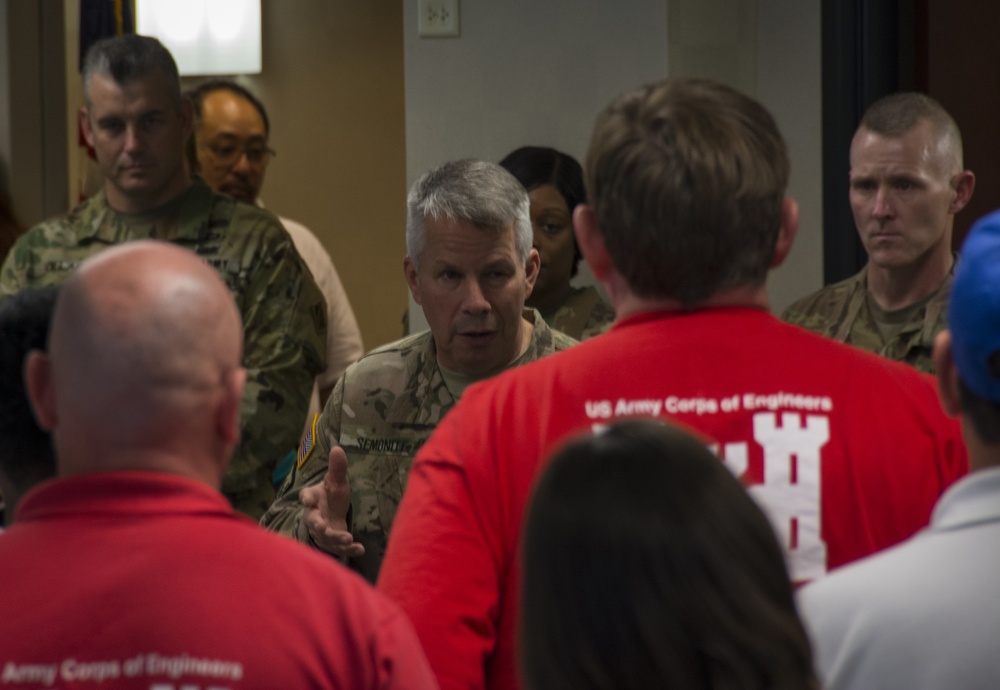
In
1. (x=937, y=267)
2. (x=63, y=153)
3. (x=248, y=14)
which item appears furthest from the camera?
(x=248, y=14)

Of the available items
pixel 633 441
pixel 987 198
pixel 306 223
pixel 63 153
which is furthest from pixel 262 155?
pixel 633 441

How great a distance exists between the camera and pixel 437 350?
8.51 ft

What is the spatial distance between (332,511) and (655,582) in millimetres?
1368

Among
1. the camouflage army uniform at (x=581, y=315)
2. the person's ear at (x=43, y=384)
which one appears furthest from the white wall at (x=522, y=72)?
the person's ear at (x=43, y=384)

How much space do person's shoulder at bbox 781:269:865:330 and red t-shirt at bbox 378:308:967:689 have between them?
6.46 ft

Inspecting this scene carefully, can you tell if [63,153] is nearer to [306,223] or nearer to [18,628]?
[306,223]

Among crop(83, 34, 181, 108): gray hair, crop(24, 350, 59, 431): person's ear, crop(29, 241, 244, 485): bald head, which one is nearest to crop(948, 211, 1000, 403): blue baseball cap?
crop(29, 241, 244, 485): bald head

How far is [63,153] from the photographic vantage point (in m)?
5.06

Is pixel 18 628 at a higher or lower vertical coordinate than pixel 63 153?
lower

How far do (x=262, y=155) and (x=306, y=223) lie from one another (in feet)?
4.73

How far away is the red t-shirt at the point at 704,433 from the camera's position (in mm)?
1410

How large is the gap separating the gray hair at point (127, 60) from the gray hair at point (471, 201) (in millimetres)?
1268

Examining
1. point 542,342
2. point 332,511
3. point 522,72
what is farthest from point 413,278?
point 522,72

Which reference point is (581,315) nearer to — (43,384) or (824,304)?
(824,304)
